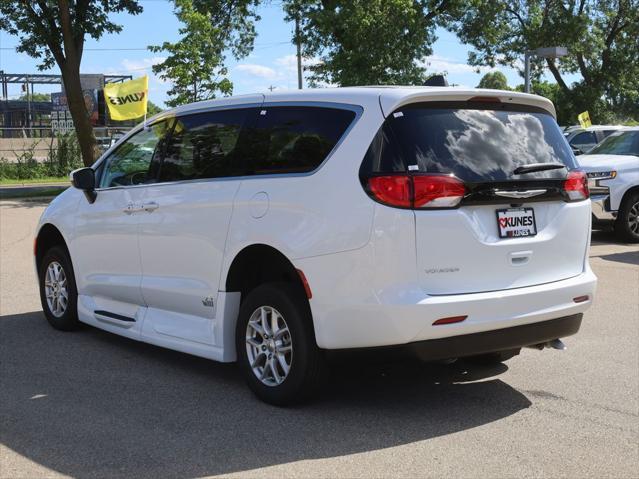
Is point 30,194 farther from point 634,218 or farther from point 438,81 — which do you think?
point 438,81

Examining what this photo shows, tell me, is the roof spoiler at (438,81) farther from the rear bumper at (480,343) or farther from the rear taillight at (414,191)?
the rear bumper at (480,343)

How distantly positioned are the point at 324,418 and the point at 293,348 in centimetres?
45

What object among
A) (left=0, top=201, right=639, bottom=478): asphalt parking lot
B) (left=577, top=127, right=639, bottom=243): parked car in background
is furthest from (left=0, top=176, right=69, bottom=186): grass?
(left=0, top=201, right=639, bottom=478): asphalt parking lot

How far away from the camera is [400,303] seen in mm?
4277

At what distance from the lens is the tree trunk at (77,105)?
22938 millimetres

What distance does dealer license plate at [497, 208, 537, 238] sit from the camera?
4.56 metres

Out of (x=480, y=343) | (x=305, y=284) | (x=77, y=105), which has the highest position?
(x=77, y=105)

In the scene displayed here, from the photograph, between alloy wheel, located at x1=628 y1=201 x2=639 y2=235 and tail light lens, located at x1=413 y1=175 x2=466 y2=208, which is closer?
tail light lens, located at x1=413 y1=175 x2=466 y2=208

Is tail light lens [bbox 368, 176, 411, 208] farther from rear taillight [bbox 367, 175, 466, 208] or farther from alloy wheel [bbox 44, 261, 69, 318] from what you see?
alloy wheel [bbox 44, 261, 69, 318]

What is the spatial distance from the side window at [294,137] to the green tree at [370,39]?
2049 cm

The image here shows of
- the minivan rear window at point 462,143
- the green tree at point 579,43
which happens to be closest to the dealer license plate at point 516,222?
the minivan rear window at point 462,143

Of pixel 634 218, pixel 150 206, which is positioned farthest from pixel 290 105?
pixel 634 218

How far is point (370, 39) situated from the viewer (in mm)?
25250

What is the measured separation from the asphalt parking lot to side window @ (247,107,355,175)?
148 centimetres
